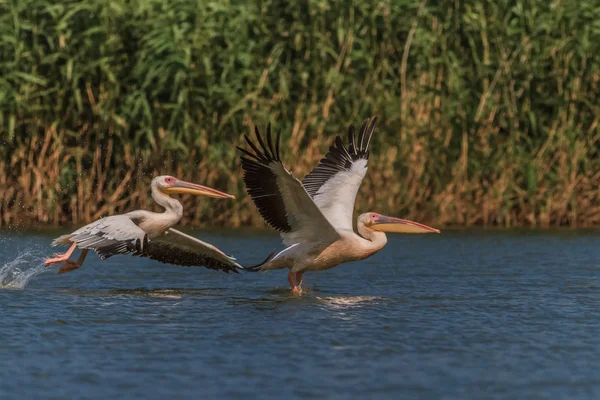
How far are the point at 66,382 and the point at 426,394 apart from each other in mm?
1696

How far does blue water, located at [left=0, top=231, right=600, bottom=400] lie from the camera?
5.53m

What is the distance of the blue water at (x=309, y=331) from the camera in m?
5.53

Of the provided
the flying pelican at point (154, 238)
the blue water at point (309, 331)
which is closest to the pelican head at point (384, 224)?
the blue water at point (309, 331)

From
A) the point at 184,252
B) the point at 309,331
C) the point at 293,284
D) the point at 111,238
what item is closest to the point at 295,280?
the point at 293,284

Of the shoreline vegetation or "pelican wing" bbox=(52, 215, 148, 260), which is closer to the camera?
"pelican wing" bbox=(52, 215, 148, 260)

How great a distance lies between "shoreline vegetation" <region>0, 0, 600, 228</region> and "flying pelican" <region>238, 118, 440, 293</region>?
145 inches

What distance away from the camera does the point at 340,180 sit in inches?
386

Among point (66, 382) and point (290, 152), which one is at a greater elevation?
point (290, 152)

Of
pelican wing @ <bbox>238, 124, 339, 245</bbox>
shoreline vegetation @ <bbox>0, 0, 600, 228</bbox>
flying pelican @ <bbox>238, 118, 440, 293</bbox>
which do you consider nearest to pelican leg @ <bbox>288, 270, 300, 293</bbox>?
flying pelican @ <bbox>238, 118, 440, 293</bbox>

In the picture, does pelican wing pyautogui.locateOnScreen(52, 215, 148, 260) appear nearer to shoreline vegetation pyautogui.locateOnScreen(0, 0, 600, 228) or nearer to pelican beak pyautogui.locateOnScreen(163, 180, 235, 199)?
pelican beak pyautogui.locateOnScreen(163, 180, 235, 199)

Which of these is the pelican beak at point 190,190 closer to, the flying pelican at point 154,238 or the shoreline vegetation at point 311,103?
the flying pelican at point 154,238

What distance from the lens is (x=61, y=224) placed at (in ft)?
45.5

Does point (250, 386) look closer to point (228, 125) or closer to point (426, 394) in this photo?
point (426, 394)

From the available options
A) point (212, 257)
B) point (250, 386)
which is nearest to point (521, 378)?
point (250, 386)
